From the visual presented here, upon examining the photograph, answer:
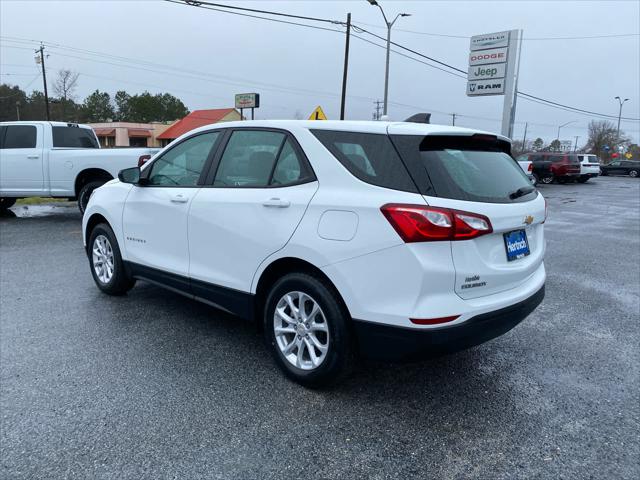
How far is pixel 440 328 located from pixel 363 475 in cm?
84

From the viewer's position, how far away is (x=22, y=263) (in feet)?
21.4

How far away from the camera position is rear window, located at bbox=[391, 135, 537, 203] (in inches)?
109

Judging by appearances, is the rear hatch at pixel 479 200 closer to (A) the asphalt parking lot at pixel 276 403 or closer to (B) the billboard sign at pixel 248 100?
(A) the asphalt parking lot at pixel 276 403

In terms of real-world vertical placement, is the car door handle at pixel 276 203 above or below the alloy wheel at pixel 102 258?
above

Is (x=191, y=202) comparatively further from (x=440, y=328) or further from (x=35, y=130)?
(x=35, y=130)

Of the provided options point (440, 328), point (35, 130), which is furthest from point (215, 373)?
point (35, 130)

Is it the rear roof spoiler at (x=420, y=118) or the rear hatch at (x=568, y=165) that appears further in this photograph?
the rear hatch at (x=568, y=165)

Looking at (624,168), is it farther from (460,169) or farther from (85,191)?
(460,169)

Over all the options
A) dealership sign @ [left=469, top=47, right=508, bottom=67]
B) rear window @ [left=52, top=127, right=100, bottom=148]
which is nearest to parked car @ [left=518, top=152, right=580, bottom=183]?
dealership sign @ [left=469, top=47, right=508, bottom=67]

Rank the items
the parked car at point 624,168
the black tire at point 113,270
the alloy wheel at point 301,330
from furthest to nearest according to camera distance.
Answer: the parked car at point 624,168 → the black tire at point 113,270 → the alloy wheel at point 301,330

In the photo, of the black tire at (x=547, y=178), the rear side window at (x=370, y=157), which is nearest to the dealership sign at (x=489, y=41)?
the black tire at (x=547, y=178)

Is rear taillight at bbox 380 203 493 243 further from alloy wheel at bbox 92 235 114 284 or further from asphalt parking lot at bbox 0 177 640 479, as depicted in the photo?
alloy wheel at bbox 92 235 114 284

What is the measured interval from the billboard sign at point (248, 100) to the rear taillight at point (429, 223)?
37885 mm

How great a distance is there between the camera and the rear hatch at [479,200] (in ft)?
8.91
